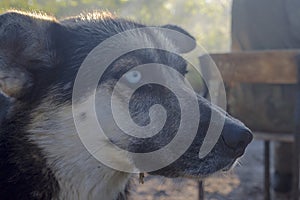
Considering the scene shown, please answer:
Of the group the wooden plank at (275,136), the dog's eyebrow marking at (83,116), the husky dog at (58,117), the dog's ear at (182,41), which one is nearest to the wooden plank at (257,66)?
the wooden plank at (275,136)

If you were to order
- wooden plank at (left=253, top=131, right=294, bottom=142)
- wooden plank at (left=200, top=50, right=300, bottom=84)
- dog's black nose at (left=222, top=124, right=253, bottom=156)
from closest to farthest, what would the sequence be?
dog's black nose at (left=222, top=124, right=253, bottom=156), wooden plank at (left=200, top=50, right=300, bottom=84), wooden plank at (left=253, top=131, right=294, bottom=142)

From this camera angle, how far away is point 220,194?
5668mm

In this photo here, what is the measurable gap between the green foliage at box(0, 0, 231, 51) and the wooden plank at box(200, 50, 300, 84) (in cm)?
155

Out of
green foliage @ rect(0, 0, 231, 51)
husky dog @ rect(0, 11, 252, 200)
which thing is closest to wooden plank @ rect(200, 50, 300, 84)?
green foliage @ rect(0, 0, 231, 51)

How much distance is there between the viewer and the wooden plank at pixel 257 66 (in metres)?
4.49

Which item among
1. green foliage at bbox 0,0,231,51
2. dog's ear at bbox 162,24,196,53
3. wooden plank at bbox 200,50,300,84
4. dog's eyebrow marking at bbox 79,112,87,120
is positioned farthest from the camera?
green foliage at bbox 0,0,231,51

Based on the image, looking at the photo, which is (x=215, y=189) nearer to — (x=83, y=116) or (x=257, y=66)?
Answer: (x=257, y=66)

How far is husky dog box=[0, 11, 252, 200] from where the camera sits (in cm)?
274

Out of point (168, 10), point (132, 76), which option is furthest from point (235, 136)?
point (168, 10)

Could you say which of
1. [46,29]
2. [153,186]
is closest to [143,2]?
[153,186]

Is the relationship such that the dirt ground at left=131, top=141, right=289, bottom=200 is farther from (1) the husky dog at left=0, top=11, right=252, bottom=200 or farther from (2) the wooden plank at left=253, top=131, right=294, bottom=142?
(1) the husky dog at left=0, top=11, right=252, bottom=200

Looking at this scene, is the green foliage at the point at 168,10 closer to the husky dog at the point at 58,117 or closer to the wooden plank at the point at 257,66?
the wooden plank at the point at 257,66

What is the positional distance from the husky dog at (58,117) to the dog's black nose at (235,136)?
0.09 metres

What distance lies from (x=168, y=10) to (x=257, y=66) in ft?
42.8
